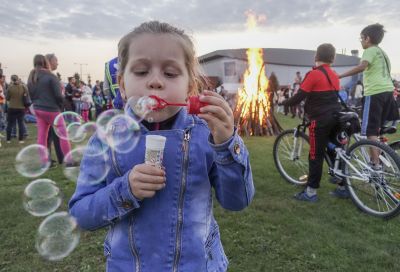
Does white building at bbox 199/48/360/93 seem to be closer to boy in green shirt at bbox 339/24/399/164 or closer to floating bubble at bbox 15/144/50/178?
boy in green shirt at bbox 339/24/399/164

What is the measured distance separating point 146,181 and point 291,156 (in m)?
4.57

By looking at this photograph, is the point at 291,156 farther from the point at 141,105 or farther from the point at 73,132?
the point at 141,105

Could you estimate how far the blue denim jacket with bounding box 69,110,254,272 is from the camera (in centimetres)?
128

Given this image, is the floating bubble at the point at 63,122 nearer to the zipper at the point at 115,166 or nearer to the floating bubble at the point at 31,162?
the floating bubble at the point at 31,162

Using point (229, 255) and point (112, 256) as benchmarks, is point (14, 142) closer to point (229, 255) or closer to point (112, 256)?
point (229, 255)

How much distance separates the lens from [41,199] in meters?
2.47

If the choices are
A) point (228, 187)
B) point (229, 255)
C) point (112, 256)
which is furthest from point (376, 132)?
point (112, 256)

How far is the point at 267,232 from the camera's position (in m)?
3.73

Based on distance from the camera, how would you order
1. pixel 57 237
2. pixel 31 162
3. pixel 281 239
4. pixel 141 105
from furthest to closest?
pixel 281 239
pixel 31 162
pixel 57 237
pixel 141 105

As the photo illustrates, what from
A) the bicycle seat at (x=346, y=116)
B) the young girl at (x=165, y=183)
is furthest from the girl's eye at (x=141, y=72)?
the bicycle seat at (x=346, y=116)

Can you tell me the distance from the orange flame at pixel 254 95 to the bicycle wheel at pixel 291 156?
494cm

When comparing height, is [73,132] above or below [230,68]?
below

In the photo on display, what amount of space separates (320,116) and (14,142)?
9.03 meters

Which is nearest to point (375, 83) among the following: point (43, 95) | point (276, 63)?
point (43, 95)
